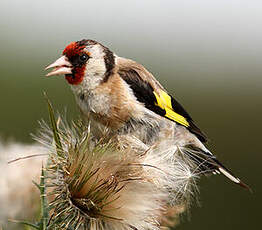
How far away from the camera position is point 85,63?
10.4ft

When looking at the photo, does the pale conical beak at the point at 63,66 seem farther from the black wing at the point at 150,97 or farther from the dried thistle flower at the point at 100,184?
the dried thistle flower at the point at 100,184

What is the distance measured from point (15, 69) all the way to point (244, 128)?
8.62ft

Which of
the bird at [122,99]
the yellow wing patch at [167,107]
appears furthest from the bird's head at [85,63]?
the yellow wing patch at [167,107]

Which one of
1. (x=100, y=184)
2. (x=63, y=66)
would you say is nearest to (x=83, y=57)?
(x=63, y=66)

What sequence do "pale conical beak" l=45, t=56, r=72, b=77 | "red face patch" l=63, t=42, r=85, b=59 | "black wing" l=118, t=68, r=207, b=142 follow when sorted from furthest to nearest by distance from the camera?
1. "black wing" l=118, t=68, r=207, b=142
2. "red face patch" l=63, t=42, r=85, b=59
3. "pale conical beak" l=45, t=56, r=72, b=77

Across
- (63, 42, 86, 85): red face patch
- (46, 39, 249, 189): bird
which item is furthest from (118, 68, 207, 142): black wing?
(63, 42, 86, 85): red face patch

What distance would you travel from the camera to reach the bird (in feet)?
9.92

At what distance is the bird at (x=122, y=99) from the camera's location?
3023 mm

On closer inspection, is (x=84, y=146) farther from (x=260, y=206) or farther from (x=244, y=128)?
(x=244, y=128)

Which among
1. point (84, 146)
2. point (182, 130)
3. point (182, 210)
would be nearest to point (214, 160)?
point (182, 130)

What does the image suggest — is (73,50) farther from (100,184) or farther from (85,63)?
(100,184)

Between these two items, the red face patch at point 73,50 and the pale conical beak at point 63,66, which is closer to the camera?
the pale conical beak at point 63,66

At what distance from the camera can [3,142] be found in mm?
2539

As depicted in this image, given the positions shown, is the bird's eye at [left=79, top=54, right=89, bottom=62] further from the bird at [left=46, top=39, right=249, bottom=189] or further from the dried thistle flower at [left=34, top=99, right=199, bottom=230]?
the dried thistle flower at [left=34, top=99, right=199, bottom=230]
